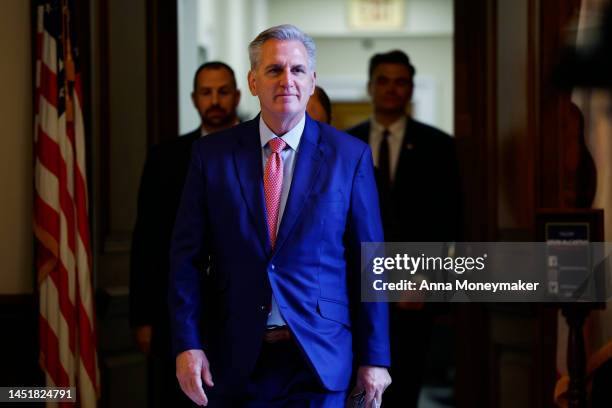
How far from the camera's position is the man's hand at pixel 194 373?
190 centimetres

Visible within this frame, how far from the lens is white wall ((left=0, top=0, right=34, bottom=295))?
10.3 ft

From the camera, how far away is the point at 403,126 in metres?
3.60

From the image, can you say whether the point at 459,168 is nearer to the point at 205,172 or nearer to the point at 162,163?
the point at 162,163

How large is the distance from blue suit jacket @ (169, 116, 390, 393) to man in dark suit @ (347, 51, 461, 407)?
130 cm

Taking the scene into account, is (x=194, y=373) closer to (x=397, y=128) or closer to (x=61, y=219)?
(x=61, y=219)

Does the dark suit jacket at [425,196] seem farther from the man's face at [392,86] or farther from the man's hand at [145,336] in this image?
the man's hand at [145,336]

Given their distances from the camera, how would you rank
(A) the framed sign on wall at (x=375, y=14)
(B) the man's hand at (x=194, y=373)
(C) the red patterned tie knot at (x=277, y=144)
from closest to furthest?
(B) the man's hand at (x=194, y=373) → (C) the red patterned tie knot at (x=277, y=144) → (A) the framed sign on wall at (x=375, y=14)

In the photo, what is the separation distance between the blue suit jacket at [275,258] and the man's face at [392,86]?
5.12 ft

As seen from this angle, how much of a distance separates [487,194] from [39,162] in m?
1.78

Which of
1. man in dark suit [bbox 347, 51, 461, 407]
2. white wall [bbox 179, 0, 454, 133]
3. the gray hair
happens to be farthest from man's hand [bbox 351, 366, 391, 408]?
white wall [bbox 179, 0, 454, 133]

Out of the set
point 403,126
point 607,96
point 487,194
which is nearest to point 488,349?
point 487,194

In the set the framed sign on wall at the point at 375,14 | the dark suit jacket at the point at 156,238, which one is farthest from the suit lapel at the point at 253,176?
the framed sign on wall at the point at 375,14
